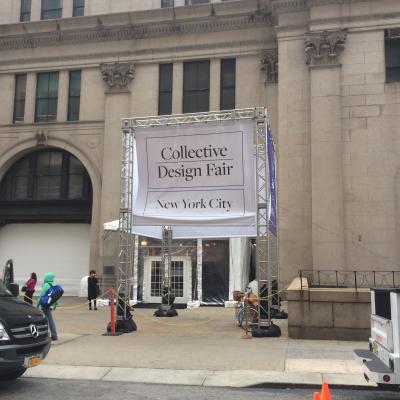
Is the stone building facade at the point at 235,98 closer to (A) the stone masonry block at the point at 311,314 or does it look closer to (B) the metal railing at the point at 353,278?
(B) the metal railing at the point at 353,278

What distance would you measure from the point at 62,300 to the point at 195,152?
520 inches

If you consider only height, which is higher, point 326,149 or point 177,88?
point 177,88

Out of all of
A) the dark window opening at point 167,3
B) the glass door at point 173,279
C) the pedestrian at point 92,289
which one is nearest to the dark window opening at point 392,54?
the dark window opening at point 167,3

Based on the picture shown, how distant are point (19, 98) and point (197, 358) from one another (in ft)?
70.4

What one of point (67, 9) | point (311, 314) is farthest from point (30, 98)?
point (311, 314)

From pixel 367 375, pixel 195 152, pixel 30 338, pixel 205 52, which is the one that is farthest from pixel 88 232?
pixel 367 375

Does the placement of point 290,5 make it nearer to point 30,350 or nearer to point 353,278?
point 353,278

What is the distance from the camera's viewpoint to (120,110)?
84.2ft

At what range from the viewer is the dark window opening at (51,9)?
27859 mm

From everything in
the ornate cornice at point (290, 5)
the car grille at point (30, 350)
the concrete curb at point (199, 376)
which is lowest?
the concrete curb at point (199, 376)

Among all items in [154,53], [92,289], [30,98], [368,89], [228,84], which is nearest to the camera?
[92,289]

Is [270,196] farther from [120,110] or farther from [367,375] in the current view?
[120,110]

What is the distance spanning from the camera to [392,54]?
21.8m

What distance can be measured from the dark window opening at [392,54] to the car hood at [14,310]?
18.1 metres
